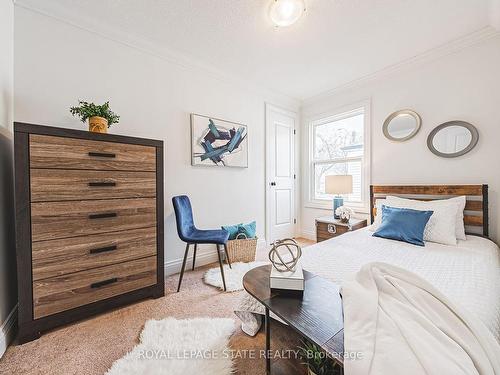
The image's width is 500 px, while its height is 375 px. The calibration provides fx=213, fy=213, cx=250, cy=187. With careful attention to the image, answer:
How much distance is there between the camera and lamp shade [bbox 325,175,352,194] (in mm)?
2840

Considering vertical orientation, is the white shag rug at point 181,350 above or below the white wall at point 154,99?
below

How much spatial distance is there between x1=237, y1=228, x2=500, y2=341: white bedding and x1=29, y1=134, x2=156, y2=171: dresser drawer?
139 cm

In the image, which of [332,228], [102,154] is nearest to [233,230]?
[332,228]

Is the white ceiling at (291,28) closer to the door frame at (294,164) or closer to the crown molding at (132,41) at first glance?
the crown molding at (132,41)

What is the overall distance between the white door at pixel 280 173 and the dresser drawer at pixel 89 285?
1.98 metres

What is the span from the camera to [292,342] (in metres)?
1.14

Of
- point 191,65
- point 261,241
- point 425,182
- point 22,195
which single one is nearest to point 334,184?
point 425,182

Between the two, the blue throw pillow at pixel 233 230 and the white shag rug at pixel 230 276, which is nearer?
the white shag rug at pixel 230 276

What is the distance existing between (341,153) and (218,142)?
1962 mm

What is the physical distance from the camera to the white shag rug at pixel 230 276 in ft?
6.93

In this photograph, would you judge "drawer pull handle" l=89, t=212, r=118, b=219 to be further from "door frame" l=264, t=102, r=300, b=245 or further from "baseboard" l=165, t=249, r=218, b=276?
"door frame" l=264, t=102, r=300, b=245

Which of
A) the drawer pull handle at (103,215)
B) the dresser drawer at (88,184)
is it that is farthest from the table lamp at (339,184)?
the drawer pull handle at (103,215)

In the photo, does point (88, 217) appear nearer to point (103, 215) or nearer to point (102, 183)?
point (103, 215)

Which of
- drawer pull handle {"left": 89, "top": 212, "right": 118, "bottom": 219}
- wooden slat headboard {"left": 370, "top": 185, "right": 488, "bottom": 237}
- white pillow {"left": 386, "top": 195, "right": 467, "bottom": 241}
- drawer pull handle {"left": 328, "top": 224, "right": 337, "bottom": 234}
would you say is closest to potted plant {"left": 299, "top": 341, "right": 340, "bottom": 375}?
drawer pull handle {"left": 89, "top": 212, "right": 118, "bottom": 219}
